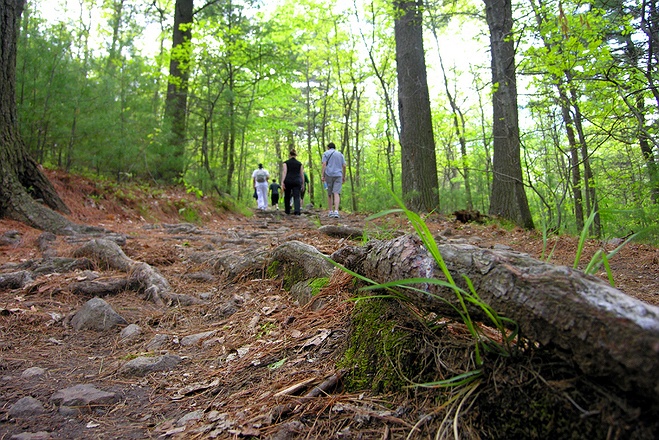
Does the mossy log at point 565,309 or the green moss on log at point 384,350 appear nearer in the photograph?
the mossy log at point 565,309

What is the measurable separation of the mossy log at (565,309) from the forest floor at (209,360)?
0.44 meters

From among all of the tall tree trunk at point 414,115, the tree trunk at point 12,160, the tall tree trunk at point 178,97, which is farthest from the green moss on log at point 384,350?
the tall tree trunk at point 178,97

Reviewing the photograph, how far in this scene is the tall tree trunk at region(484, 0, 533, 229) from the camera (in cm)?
647

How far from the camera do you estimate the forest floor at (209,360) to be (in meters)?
1.43

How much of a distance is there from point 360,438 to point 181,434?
0.74 m

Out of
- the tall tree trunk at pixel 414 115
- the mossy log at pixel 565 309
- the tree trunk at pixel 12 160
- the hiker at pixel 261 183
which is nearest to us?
the mossy log at pixel 565 309

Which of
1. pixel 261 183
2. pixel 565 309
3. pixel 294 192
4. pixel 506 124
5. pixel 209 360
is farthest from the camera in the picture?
pixel 261 183

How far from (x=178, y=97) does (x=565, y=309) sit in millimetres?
13488

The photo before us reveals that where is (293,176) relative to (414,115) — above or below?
below

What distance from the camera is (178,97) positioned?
41.5 ft

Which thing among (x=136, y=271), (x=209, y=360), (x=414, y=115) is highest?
(x=414, y=115)

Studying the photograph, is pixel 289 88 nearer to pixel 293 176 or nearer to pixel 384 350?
pixel 293 176

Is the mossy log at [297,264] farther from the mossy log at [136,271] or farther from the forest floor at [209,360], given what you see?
the mossy log at [136,271]

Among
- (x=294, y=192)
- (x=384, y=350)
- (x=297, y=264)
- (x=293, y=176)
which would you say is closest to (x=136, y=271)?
(x=297, y=264)
